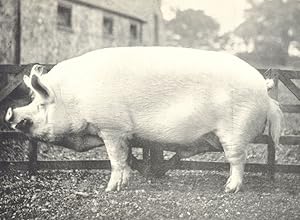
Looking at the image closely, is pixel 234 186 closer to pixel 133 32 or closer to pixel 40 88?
pixel 40 88

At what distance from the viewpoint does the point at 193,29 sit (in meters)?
4.58

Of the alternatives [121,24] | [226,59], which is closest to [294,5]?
[226,59]

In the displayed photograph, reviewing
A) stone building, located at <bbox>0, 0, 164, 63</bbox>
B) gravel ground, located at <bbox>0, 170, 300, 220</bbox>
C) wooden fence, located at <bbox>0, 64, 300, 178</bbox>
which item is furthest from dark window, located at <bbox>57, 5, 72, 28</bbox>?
gravel ground, located at <bbox>0, 170, 300, 220</bbox>

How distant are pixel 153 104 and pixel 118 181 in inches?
18.9

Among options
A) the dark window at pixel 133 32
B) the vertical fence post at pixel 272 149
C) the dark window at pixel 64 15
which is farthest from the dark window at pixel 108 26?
the vertical fence post at pixel 272 149

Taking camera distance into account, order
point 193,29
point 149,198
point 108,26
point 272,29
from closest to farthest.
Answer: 1. point 149,198
2. point 272,29
3. point 193,29
4. point 108,26

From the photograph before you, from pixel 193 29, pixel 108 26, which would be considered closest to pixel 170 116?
pixel 193 29

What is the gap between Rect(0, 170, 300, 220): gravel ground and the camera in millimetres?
2199

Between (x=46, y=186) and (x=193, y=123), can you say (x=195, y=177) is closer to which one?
(x=193, y=123)

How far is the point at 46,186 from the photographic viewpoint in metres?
2.70

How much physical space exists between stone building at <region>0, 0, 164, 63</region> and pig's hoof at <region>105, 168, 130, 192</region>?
179 centimetres

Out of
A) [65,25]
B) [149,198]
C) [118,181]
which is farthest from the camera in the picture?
[65,25]

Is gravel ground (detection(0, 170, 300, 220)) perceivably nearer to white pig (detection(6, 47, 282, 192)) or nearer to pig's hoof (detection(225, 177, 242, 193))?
pig's hoof (detection(225, 177, 242, 193))

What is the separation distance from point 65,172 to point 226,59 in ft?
4.41
